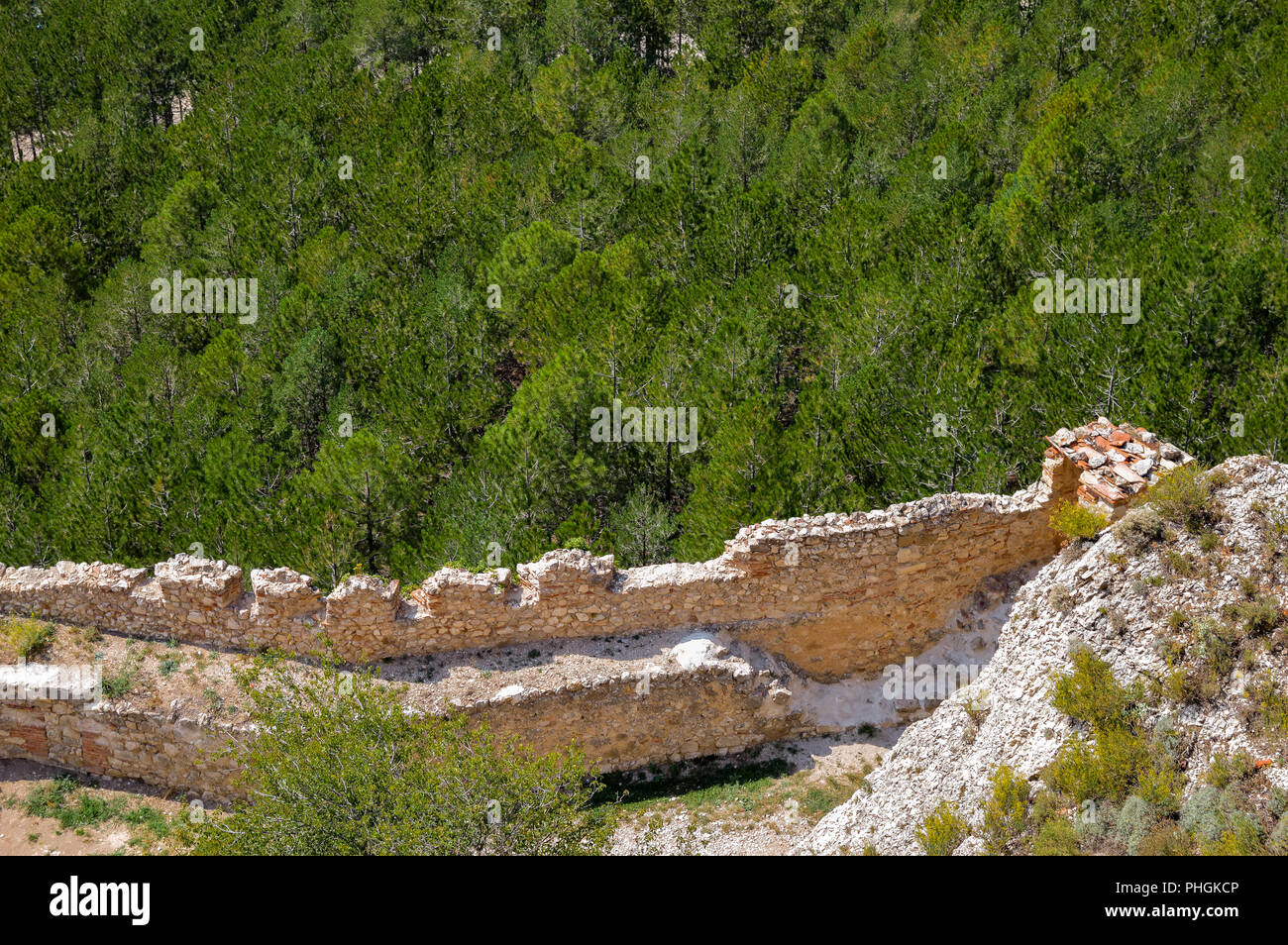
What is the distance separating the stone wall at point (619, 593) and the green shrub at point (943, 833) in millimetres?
6744

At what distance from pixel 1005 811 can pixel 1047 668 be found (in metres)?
2.36

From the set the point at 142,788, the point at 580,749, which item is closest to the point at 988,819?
the point at 580,749

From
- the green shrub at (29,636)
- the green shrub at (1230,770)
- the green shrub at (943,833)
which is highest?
the green shrub at (29,636)

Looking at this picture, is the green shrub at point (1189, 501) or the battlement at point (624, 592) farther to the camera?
the battlement at point (624, 592)

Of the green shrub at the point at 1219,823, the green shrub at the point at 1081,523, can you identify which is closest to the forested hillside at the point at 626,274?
the green shrub at the point at 1081,523

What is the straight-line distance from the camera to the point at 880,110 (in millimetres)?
53594

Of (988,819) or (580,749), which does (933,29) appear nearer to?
(580,749)

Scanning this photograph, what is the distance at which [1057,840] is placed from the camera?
43.5ft

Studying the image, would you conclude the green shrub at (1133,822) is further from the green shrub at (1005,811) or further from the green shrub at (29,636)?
the green shrub at (29,636)

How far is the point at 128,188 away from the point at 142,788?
4301cm

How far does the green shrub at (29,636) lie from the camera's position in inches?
824

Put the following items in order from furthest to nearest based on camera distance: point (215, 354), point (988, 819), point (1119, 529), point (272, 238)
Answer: point (272, 238), point (215, 354), point (1119, 529), point (988, 819)

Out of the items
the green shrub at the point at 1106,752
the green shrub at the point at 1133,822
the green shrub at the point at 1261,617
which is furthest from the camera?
the green shrub at the point at 1261,617

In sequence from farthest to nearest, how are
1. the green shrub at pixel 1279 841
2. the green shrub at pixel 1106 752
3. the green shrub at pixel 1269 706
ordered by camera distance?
the green shrub at pixel 1106 752
the green shrub at pixel 1269 706
the green shrub at pixel 1279 841
